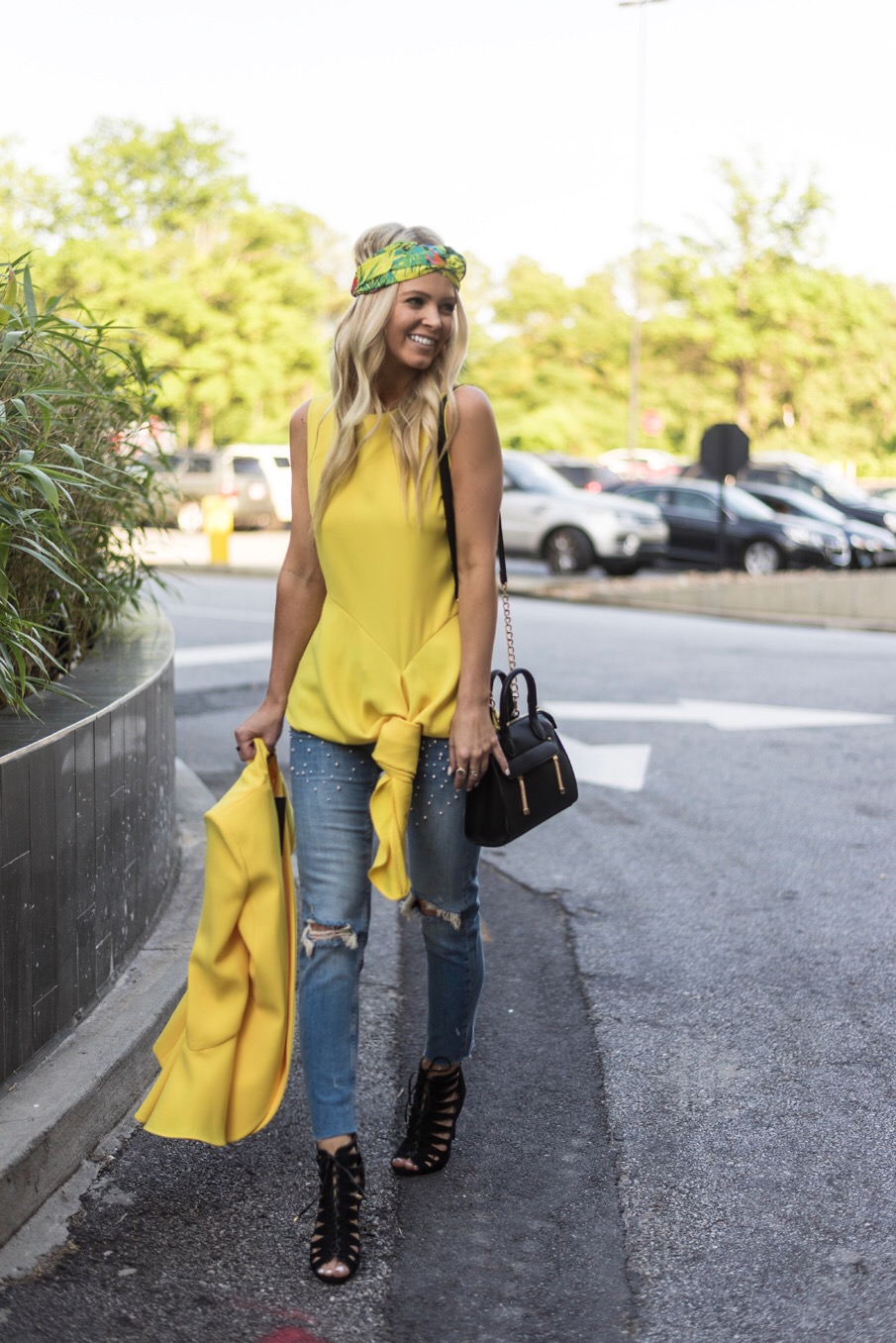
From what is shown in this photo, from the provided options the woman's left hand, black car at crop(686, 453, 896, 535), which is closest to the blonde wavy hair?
the woman's left hand

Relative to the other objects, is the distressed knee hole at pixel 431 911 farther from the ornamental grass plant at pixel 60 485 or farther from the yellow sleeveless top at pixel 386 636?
the ornamental grass plant at pixel 60 485

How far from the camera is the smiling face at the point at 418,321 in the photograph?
2.82 m

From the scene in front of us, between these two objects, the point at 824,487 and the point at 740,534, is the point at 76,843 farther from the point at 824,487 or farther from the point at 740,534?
the point at 824,487

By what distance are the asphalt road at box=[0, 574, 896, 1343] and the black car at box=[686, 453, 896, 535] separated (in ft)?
68.6

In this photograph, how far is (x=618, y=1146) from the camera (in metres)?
3.33

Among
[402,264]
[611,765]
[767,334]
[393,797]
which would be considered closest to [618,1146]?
[393,797]

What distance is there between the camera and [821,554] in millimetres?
22312

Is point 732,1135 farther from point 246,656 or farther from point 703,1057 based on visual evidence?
point 246,656

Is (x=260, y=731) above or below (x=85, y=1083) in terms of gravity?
above

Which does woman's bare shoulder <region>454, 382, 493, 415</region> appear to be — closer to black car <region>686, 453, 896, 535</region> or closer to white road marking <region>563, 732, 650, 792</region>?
white road marking <region>563, 732, 650, 792</region>

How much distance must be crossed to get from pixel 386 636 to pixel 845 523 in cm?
2203

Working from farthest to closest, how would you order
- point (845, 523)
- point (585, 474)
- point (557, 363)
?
point (557, 363) → point (585, 474) → point (845, 523)

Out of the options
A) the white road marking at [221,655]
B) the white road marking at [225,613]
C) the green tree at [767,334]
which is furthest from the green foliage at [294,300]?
the white road marking at [221,655]

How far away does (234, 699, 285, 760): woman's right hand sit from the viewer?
9.73 ft
